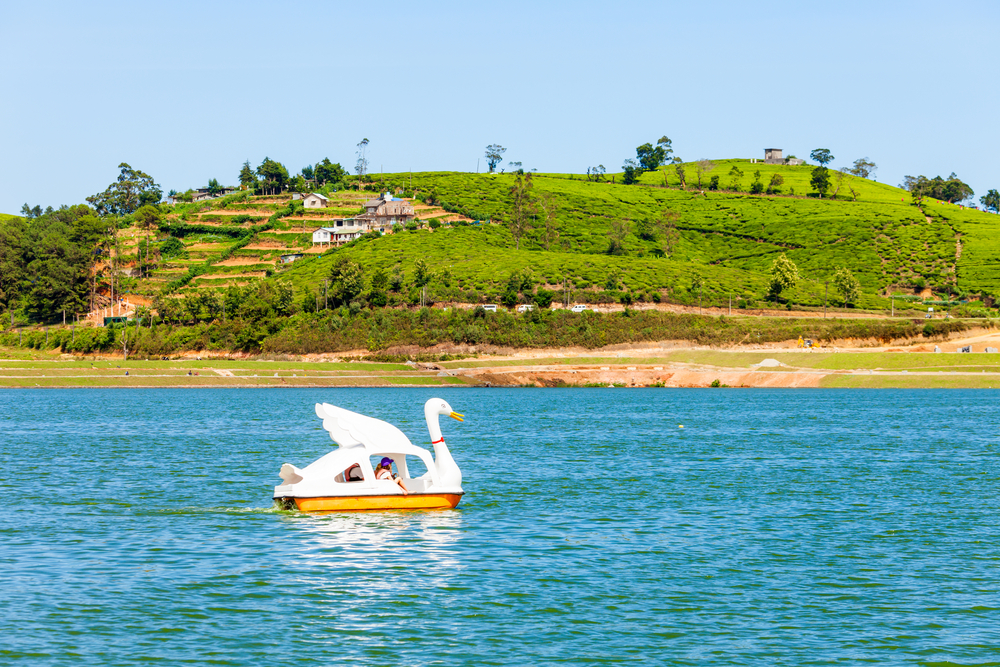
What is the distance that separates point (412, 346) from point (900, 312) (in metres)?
90.7

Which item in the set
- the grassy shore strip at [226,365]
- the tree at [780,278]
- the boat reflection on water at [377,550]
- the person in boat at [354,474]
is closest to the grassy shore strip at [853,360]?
the grassy shore strip at [226,365]

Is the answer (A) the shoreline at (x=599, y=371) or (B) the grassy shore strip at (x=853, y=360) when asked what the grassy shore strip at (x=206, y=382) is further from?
(B) the grassy shore strip at (x=853, y=360)

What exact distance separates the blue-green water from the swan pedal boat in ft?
1.89

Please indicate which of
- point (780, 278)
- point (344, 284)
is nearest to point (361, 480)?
point (344, 284)

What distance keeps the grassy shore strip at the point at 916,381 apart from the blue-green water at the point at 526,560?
6744 cm

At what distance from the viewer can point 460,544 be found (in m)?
27.2

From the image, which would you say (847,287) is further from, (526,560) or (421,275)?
(526,560)

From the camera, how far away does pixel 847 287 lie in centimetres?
17662

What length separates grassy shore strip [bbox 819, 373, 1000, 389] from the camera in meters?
118

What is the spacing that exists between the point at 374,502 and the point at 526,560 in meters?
7.41

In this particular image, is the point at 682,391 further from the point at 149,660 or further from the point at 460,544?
the point at 149,660

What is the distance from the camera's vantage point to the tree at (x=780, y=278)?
7023 inches

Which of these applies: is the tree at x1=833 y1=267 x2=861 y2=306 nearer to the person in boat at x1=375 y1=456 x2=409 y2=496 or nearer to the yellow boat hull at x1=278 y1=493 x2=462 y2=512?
the yellow boat hull at x1=278 y1=493 x2=462 y2=512

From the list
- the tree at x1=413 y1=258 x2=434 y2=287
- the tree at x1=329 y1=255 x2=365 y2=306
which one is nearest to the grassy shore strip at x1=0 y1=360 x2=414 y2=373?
the tree at x1=329 y1=255 x2=365 y2=306
